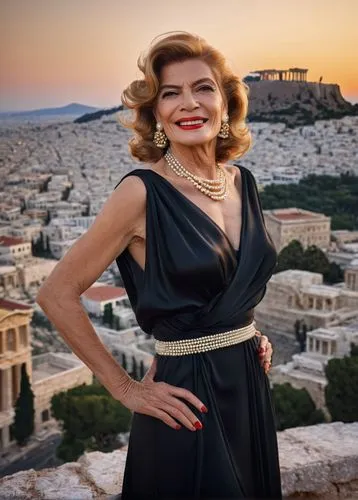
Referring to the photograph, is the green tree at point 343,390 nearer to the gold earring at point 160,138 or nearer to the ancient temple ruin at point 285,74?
the ancient temple ruin at point 285,74

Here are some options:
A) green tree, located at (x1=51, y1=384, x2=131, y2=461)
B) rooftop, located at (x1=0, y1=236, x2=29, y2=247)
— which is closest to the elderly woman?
green tree, located at (x1=51, y1=384, x2=131, y2=461)

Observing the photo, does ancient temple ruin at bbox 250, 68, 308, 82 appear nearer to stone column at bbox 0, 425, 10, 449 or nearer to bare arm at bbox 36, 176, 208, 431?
stone column at bbox 0, 425, 10, 449

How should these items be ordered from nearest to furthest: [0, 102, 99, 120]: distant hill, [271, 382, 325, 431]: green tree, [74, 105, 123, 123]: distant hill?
[271, 382, 325, 431]: green tree, [0, 102, 99, 120]: distant hill, [74, 105, 123, 123]: distant hill

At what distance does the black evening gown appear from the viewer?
0.73m

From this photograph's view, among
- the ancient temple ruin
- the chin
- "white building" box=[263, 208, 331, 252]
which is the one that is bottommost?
"white building" box=[263, 208, 331, 252]

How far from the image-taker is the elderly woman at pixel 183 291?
0.73m

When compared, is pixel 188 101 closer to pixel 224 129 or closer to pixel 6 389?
pixel 224 129

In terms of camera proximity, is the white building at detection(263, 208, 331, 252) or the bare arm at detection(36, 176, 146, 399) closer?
the bare arm at detection(36, 176, 146, 399)

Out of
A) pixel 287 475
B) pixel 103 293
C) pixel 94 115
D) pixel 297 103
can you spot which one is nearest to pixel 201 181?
pixel 287 475

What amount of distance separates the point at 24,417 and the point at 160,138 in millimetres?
7918

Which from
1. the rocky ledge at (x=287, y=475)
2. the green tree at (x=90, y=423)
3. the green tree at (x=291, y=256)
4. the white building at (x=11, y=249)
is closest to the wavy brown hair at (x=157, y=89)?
the rocky ledge at (x=287, y=475)

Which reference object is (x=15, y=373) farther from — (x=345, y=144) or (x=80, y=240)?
(x=345, y=144)

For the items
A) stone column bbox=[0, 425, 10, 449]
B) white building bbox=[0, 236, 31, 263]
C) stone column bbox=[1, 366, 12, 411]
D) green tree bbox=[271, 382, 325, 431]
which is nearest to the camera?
green tree bbox=[271, 382, 325, 431]

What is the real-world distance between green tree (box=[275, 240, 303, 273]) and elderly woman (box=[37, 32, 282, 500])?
496 inches
